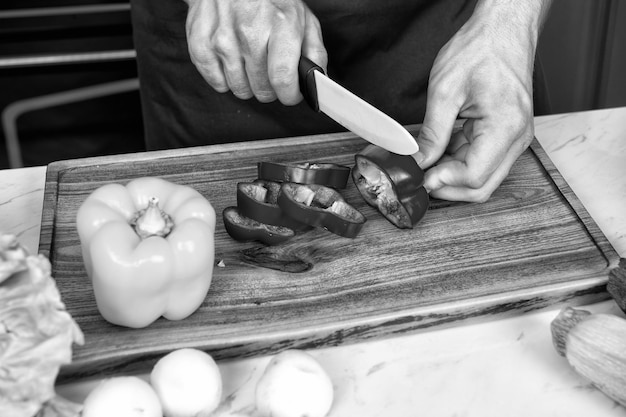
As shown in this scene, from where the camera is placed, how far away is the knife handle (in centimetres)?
158

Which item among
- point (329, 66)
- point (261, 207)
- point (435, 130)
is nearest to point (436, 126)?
point (435, 130)

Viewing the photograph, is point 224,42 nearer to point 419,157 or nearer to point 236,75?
point 236,75

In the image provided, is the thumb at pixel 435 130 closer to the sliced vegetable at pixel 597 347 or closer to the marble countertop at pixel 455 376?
the marble countertop at pixel 455 376

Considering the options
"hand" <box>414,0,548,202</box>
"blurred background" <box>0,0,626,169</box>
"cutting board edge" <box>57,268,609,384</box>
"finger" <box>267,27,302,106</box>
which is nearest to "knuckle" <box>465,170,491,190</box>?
"hand" <box>414,0,548,202</box>

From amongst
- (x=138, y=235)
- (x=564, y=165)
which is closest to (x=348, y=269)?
(x=138, y=235)

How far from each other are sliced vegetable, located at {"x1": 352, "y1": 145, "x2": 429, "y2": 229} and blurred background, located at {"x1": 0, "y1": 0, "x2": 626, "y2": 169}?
1480mm

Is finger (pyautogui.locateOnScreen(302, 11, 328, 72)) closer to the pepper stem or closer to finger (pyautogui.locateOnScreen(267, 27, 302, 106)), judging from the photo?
finger (pyautogui.locateOnScreen(267, 27, 302, 106))

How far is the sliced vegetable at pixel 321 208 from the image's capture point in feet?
5.18

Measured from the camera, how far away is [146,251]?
4.28ft

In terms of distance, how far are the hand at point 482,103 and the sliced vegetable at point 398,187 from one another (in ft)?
0.21

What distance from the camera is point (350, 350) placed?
1425mm

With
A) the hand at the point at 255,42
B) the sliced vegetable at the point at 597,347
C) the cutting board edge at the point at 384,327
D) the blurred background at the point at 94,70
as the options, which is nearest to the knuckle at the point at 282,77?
the hand at the point at 255,42

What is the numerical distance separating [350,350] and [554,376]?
32 cm

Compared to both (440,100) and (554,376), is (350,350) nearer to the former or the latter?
(554,376)
